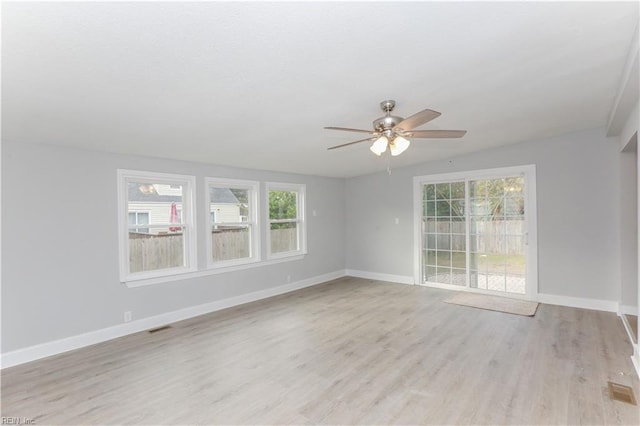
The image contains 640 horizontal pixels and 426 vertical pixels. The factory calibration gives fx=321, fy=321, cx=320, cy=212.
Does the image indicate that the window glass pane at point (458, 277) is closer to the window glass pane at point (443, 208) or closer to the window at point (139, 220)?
the window glass pane at point (443, 208)

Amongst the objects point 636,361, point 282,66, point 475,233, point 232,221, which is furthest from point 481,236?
point 282,66

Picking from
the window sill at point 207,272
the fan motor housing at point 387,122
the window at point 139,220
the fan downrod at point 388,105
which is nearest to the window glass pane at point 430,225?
the window sill at point 207,272

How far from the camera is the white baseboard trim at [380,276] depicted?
6.56 m

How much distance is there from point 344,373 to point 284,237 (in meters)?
3.50

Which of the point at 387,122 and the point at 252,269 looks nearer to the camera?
the point at 387,122

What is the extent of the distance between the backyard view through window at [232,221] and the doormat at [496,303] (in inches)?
137

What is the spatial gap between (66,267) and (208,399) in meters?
2.31

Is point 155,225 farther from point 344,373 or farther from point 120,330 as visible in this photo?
point 344,373

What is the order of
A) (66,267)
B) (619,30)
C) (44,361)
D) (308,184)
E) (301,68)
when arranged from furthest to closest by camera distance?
(308,184) → (66,267) → (44,361) → (301,68) → (619,30)

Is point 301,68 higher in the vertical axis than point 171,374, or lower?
higher

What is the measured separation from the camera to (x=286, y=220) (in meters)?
6.20

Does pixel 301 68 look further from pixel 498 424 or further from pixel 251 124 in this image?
pixel 498 424

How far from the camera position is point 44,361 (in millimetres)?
3256

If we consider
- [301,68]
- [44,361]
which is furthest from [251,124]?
[44,361]
